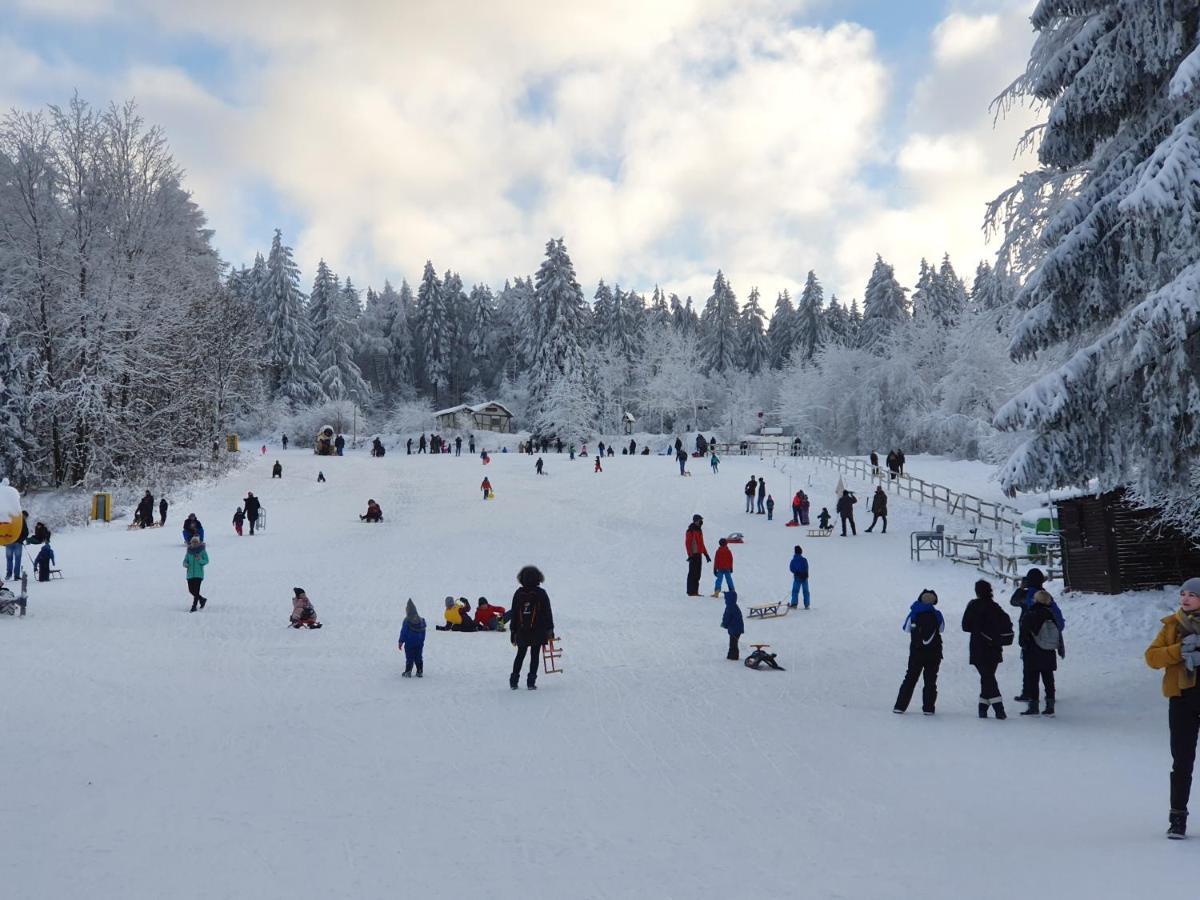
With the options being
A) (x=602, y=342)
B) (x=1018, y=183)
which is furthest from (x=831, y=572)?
(x=602, y=342)

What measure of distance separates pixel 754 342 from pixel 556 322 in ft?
121

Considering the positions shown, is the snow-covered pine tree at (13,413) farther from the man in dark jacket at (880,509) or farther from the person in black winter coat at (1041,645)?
the person in black winter coat at (1041,645)

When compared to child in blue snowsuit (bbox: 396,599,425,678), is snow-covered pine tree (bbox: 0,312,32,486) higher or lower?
higher

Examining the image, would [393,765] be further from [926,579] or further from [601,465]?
[601,465]

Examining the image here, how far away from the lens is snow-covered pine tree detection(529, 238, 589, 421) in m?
71.4

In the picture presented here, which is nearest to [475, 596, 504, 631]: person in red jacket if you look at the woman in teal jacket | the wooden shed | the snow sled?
the snow sled

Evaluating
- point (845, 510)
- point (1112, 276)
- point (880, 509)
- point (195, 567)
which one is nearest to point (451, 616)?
point (195, 567)

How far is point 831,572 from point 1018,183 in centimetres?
1288

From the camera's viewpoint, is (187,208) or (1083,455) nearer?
(1083,455)

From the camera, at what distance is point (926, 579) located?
21.8 m

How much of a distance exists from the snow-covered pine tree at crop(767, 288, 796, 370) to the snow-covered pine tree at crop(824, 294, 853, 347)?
13.3 feet

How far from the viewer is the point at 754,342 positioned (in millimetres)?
100938

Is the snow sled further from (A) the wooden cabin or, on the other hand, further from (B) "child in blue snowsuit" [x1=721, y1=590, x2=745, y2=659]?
(A) the wooden cabin

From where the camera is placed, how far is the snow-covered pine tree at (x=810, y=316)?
91.1m
